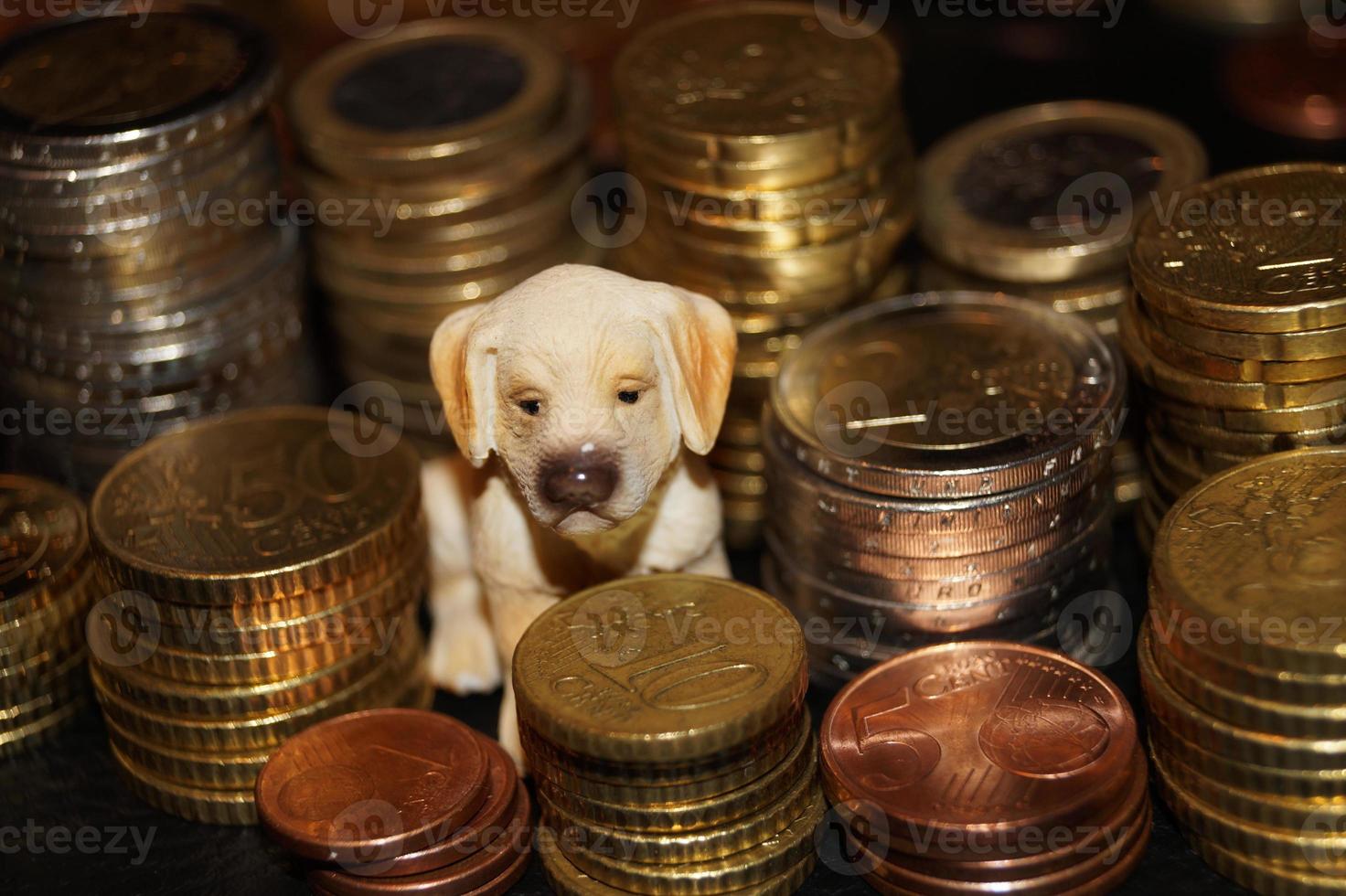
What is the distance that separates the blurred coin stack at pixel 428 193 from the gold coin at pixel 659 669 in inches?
27.6

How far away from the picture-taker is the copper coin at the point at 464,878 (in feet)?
6.51

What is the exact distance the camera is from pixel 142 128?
96.3 inches

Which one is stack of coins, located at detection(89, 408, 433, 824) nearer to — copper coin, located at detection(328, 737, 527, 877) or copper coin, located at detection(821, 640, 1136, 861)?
copper coin, located at detection(328, 737, 527, 877)

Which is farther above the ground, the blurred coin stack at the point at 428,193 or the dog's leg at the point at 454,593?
the blurred coin stack at the point at 428,193

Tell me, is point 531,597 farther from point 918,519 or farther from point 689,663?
point 918,519

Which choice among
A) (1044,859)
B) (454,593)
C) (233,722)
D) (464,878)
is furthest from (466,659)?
(1044,859)

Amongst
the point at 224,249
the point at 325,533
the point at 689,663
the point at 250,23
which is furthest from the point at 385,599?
the point at 250,23

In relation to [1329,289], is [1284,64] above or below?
below

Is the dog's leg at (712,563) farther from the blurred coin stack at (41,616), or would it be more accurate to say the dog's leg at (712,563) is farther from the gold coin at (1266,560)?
the blurred coin stack at (41,616)

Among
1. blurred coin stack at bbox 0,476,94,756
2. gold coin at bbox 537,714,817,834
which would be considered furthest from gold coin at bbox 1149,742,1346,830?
blurred coin stack at bbox 0,476,94,756

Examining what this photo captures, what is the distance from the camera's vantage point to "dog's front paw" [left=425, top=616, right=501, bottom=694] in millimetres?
2385

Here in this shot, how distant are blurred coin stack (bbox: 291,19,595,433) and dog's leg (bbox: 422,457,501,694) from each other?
1.03 ft

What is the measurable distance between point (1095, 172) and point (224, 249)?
1.21 metres

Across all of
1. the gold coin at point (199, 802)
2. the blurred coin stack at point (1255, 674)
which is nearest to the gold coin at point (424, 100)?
the gold coin at point (199, 802)
